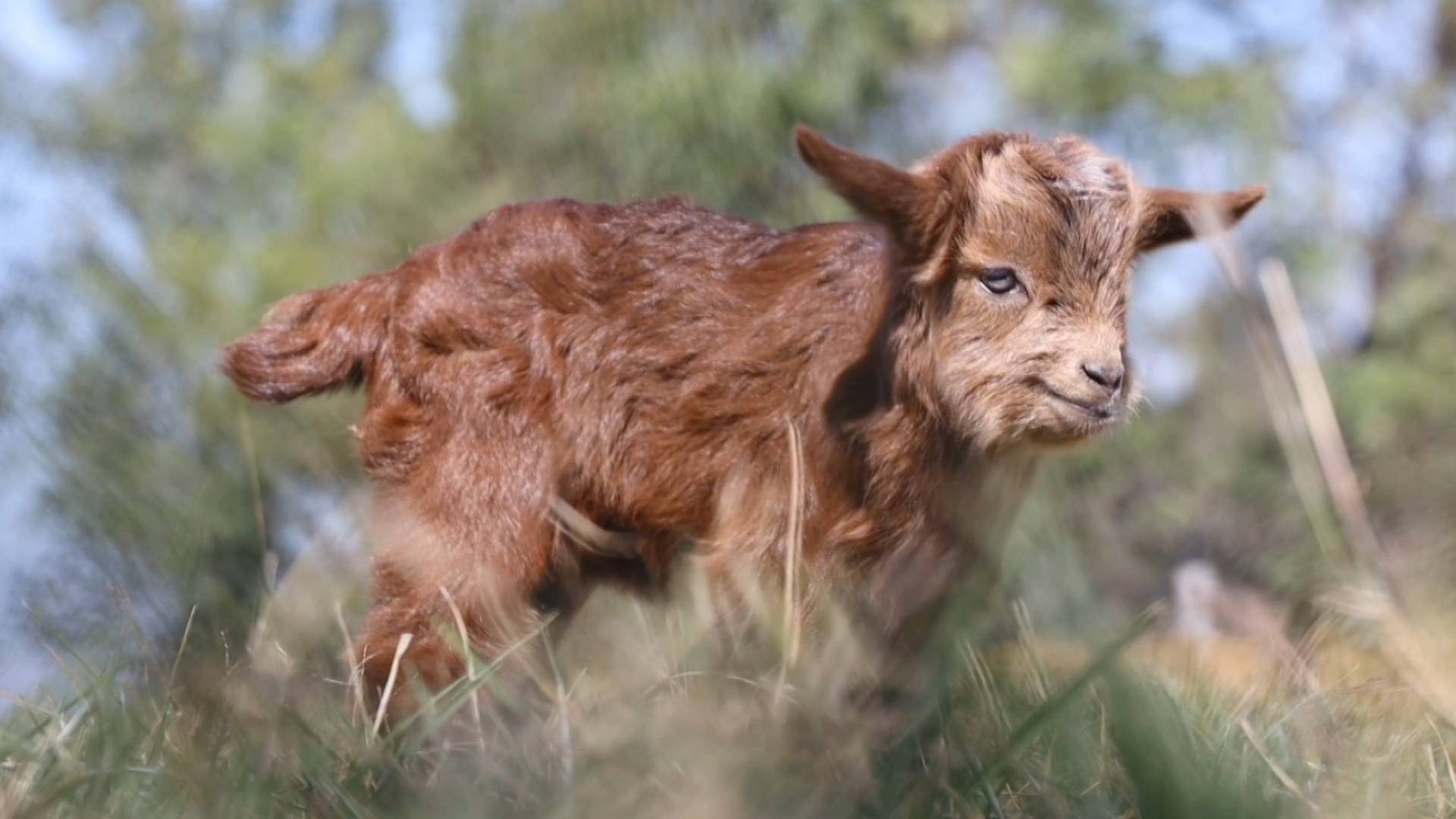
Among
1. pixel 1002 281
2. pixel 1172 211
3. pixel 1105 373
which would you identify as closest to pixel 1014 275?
pixel 1002 281

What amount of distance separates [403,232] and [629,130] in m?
2.50

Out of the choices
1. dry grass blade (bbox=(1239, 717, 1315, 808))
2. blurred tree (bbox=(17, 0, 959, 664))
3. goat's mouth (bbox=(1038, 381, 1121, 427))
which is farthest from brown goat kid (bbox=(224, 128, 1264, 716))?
dry grass blade (bbox=(1239, 717, 1315, 808))

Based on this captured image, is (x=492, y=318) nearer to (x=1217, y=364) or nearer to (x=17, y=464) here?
(x=17, y=464)

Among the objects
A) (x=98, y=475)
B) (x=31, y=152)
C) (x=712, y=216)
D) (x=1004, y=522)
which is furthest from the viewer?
(x=31, y=152)

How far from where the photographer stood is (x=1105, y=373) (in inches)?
171

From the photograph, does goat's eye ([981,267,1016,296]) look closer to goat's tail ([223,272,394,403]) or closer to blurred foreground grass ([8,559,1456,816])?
blurred foreground grass ([8,559,1456,816])

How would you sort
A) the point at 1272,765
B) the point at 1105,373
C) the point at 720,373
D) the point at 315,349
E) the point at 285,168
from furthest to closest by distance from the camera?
the point at 285,168, the point at 315,349, the point at 720,373, the point at 1105,373, the point at 1272,765

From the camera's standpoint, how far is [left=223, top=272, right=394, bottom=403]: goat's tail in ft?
16.9

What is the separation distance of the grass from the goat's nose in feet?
3.39

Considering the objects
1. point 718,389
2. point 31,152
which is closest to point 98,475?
point 718,389

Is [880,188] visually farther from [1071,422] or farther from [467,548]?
[467,548]

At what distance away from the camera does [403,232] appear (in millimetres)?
14531

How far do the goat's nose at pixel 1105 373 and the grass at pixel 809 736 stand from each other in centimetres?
103

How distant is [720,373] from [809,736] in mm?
2611
